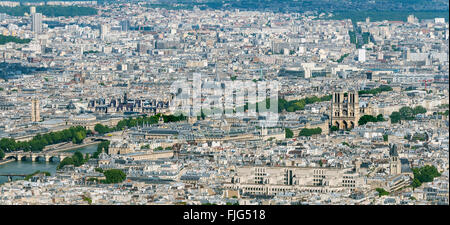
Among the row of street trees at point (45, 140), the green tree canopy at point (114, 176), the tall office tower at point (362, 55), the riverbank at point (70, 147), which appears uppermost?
the tall office tower at point (362, 55)

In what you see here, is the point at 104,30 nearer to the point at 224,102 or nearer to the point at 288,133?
the point at 224,102

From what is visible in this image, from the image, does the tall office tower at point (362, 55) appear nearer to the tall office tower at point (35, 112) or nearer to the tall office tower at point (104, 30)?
the tall office tower at point (104, 30)

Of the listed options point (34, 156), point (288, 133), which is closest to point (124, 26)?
point (288, 133)

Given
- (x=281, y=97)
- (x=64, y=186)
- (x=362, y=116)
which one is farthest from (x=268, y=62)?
(x=64, y=186)

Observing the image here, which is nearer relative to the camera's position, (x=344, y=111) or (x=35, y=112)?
(x=344, y=111)

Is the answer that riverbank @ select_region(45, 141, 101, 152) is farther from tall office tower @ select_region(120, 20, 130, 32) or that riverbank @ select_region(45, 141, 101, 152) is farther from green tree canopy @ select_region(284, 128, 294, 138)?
tall office tower @ select_region(120, 20, 130, 32)

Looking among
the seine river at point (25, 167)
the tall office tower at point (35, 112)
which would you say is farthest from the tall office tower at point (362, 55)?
the seine river at point (25, 167)

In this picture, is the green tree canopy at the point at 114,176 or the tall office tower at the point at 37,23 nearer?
the green tree canopy at the point at 114,176

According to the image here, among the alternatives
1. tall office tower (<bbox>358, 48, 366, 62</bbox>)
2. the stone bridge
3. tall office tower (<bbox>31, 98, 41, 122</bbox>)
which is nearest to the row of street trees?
the stone bridge
